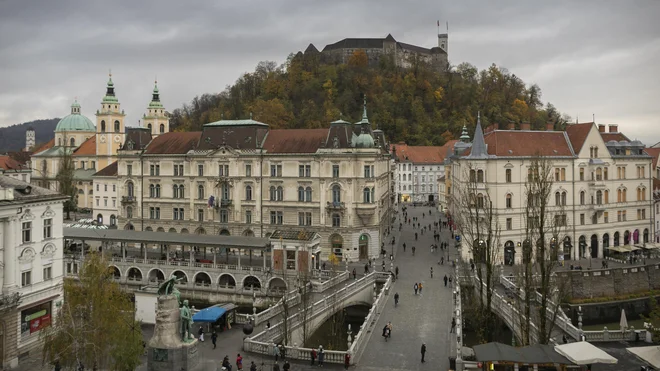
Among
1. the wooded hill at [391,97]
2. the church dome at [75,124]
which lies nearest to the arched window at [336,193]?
the wooded hill at [391,97]

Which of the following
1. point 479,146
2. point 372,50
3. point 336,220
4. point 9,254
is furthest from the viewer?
point 372,50

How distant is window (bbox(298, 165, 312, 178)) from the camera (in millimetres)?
62469

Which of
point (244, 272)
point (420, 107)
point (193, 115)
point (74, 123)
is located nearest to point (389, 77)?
point (420, 107)

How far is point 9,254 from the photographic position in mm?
33438

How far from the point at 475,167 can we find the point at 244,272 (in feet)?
76.7

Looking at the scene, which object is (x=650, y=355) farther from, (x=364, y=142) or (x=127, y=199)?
(x=127, y=199)

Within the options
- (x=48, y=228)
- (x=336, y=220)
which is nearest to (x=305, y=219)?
(x=336, y=220)

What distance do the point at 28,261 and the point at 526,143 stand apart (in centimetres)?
4448

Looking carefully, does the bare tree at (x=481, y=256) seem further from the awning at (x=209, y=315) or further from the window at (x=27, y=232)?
the window at (x=27, y=232)

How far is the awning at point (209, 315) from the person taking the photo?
126ft

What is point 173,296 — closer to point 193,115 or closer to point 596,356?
point 596,356

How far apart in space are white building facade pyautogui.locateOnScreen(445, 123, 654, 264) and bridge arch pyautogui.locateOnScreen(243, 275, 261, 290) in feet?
63.6

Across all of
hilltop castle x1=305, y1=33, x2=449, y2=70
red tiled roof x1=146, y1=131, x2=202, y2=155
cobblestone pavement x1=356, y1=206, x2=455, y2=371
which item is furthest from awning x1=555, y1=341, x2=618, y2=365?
hilltop castle x1=305, y1=33, x2=449, y2=70

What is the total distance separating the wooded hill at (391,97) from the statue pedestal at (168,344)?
87.5 metres
